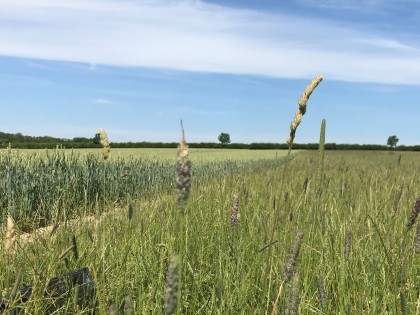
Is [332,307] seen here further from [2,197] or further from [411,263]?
[2,197]

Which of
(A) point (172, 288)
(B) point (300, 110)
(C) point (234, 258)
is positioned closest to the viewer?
(A) point (172, 288)

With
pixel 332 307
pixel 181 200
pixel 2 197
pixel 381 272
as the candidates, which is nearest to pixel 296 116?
pixel 181 200

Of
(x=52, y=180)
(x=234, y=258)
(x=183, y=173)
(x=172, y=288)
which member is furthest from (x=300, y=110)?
(x=52, y=180)

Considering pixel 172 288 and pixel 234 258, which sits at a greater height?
pixel 172 288

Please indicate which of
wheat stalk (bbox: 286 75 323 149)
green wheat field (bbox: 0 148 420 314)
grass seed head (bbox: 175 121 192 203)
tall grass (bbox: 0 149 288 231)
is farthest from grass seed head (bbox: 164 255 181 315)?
tall grass (bbox: 0 149 288 231)

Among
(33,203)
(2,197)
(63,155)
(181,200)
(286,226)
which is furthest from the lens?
(63,155)

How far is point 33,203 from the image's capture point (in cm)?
880

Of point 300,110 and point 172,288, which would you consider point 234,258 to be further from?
point 172,288

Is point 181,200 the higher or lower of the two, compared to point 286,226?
higher

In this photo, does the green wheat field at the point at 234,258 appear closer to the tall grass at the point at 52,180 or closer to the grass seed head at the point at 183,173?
the grass seed head at the point at 183,173

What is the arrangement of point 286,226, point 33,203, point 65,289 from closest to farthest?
1. point 65,289
2. point 286,226
3. point 33,203

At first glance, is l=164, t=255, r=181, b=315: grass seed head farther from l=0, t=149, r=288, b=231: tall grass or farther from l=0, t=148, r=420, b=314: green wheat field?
l=0, t=149, r=288, b=231: tall grass

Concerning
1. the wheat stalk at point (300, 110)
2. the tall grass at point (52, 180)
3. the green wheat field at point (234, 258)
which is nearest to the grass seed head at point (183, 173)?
the green wheat field at point (234, 258)

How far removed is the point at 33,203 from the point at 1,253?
627 cm
